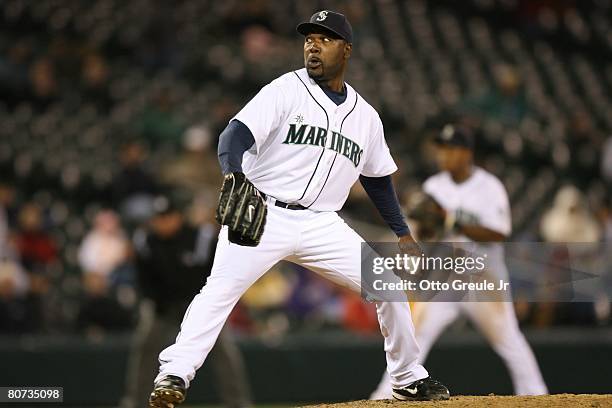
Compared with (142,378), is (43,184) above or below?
above

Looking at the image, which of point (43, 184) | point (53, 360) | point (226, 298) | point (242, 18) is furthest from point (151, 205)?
point (226, 298)

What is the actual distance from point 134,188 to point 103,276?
1361 millimetres

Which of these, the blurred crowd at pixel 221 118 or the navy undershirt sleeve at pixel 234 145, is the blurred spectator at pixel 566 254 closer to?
the blurred crowd at pixel 221 118

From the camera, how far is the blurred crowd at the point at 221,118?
9.81 meters

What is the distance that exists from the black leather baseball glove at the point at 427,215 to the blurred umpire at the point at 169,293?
1673 mm

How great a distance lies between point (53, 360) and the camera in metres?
9.00

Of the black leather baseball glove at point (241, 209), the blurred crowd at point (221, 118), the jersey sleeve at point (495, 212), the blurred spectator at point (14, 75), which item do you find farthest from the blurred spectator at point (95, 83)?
the black leather baseball glove at point (241, 209)

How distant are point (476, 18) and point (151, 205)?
22.0 feet

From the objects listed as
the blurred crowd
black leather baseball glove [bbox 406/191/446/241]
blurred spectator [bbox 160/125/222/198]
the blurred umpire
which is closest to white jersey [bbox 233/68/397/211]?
black leather baseball glove [bbox 406/191/446/241]

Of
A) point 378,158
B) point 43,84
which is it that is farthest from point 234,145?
point 43,84

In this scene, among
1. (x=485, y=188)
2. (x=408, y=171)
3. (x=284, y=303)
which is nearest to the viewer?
(x=485, y=188)

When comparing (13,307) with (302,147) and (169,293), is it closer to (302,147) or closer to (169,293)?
(169,293)

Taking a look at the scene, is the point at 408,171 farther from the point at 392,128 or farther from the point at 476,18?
the point at 476,18

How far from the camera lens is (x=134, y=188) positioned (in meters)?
10.6
